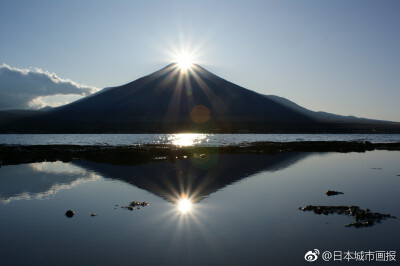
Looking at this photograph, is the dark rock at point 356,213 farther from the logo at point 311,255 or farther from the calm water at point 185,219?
the logo at point 311,255

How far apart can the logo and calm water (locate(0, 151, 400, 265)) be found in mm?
326

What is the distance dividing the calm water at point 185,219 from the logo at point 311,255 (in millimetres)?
326

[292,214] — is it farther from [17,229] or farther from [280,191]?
[17,229]

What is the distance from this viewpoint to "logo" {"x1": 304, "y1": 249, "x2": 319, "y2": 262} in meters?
16.4

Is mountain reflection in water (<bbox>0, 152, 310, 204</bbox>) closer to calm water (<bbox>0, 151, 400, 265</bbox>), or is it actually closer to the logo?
calm water (<bbox>0, 151, 400, 265</bbox>)

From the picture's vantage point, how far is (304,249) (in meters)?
17.7

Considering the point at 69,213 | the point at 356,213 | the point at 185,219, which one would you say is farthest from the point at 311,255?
the point at 69,213

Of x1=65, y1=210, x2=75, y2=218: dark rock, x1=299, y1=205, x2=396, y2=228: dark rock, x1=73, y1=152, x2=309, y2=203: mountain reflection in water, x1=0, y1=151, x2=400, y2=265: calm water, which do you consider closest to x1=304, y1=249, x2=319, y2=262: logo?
x1=0, y1=151, x2=400, y2=265: calm water

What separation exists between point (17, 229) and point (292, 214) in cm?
1743

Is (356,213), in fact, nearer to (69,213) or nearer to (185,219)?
(185,219)

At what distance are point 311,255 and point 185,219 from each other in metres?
9.22

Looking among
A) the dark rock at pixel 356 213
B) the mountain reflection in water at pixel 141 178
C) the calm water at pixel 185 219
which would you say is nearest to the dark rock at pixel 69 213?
the calm water at pixel 185 219

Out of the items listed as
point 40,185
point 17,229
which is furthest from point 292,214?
point 40,185

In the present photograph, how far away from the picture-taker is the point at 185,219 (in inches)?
934
